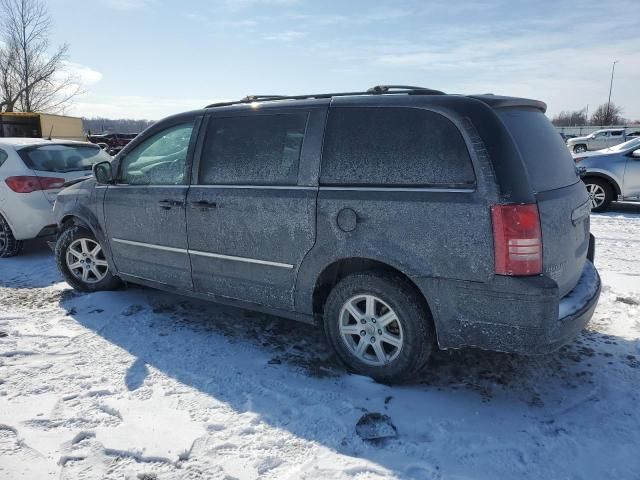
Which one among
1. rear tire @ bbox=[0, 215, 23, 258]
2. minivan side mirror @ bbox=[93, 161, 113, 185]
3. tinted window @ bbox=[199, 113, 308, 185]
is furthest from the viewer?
rear tire @ bbox=[0, 215, 23, 258]

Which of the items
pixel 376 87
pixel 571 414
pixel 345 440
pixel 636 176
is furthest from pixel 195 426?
pixel 636 176

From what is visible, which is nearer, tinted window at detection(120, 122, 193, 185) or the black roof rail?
the black roof rail

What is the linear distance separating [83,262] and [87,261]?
1.9 inches

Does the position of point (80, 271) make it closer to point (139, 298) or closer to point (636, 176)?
point (139, 298)

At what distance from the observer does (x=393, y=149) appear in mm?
3131

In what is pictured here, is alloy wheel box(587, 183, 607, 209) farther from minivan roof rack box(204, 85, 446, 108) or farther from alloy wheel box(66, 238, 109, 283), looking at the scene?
alloy wheel box(66, 238, 109, 283)

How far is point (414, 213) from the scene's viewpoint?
301 cm

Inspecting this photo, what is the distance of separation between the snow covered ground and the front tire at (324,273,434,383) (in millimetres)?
164

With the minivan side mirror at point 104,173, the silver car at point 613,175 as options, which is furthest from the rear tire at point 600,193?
the minivan side mirror at point 104,173

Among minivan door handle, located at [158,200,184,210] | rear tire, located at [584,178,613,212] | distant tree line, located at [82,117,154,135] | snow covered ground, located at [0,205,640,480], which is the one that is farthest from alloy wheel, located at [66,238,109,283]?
distant tree line, located at [82,117,154,135]

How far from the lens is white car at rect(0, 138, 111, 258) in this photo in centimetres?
649

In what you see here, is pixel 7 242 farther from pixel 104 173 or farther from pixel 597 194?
pixel 597 194

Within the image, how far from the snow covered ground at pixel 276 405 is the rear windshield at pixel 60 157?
292cm

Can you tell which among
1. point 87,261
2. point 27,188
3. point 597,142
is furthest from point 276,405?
point 597,142
